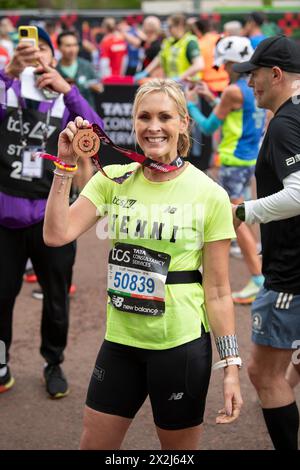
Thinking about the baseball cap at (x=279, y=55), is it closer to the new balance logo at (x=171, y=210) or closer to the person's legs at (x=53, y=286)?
the new balance logo at (x=171, y=210)

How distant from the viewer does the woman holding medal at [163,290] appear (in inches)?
116

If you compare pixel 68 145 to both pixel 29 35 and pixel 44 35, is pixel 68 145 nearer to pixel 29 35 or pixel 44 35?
pixel 29 35

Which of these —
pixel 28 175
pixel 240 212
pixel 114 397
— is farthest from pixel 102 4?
pixel 114 397

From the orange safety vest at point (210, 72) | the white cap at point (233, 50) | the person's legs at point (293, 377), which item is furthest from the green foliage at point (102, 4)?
the person's legs at point (293, 377)

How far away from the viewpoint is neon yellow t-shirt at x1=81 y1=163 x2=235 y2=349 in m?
2.95

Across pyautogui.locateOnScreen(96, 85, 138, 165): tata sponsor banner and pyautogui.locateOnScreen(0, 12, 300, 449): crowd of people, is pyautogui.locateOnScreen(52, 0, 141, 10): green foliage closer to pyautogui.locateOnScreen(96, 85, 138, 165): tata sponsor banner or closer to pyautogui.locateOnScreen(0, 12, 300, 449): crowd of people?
pyautogui.locateOnScreen(96, 85, 138, 165): tata sponsor banner

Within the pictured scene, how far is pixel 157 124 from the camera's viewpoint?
295 centimetres

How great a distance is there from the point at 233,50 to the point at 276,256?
309 centimetres

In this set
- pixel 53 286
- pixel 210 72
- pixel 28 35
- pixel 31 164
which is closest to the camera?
pixel 28 35

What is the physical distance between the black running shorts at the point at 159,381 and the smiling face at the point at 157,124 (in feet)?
2.49

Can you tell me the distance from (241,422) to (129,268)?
188cm

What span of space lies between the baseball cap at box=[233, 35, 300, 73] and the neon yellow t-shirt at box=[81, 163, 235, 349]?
36.0 inches
